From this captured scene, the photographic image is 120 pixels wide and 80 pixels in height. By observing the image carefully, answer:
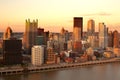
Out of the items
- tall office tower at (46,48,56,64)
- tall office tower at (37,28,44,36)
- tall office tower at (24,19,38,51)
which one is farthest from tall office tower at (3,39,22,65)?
tall office tower at (37,28,44,36)

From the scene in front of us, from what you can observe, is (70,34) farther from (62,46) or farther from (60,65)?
(60,65)

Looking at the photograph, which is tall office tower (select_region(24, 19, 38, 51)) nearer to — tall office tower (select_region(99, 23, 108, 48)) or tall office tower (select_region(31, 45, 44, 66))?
tall office tower (select_region(31, 45, 44, 66))

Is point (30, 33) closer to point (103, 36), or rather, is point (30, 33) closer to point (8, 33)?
point (8, 33)

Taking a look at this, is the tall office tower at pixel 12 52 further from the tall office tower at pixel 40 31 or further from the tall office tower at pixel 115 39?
the tall office tower at pixel 115 39

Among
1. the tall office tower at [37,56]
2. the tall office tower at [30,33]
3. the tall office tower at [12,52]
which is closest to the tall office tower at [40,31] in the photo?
the tall office tower at [30,33]

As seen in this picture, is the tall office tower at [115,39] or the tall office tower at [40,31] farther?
the tall office tower at [115,39]

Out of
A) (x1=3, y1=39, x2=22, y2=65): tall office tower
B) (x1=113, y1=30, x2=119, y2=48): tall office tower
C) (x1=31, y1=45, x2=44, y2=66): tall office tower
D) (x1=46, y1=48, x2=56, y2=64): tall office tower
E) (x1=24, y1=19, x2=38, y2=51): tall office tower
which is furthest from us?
(x1=113, y1=30, x2=119, y2=48): tall office tower
